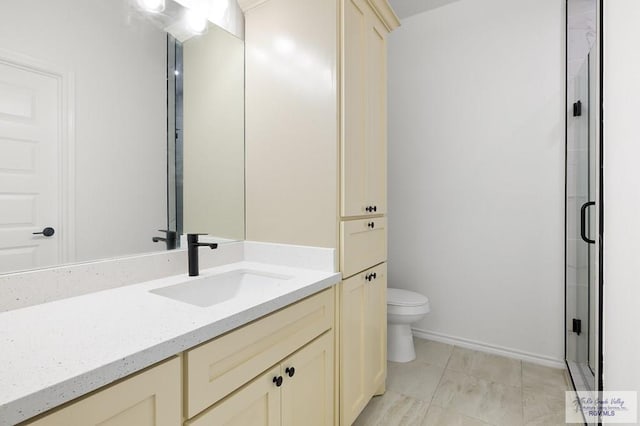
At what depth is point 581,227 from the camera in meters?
1.68

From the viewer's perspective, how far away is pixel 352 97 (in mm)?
1462

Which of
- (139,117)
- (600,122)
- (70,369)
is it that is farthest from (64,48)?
(600,122)

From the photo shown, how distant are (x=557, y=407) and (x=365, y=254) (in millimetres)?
1392

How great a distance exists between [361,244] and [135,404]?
1.13 metres

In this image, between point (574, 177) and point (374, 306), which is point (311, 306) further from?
point (574, 177)

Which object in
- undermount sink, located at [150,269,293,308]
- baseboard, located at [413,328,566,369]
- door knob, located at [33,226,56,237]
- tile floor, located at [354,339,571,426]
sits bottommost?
tile floor, located at [354,339,571,426]

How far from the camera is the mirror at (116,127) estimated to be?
94 cm

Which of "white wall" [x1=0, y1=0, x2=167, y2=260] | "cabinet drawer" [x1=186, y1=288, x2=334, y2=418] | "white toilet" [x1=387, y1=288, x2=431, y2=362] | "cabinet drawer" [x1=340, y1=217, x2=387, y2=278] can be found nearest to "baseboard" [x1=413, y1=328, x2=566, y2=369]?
"white toilet" [x1=387, y1=288, x2=431, y2=362]

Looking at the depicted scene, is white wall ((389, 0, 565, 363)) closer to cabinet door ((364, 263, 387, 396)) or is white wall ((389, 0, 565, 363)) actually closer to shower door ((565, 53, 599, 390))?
shower door ((565, 53, 599, 390))

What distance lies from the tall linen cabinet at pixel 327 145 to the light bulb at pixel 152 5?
442 mm

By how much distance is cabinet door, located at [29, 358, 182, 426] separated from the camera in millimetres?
567

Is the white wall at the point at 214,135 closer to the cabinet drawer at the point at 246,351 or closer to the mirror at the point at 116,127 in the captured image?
the mirror at the point at 116,127

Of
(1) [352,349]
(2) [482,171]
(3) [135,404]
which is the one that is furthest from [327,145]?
(2) [482,171]

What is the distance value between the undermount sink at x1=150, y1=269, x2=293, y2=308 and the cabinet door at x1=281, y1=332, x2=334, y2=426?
0.28m
